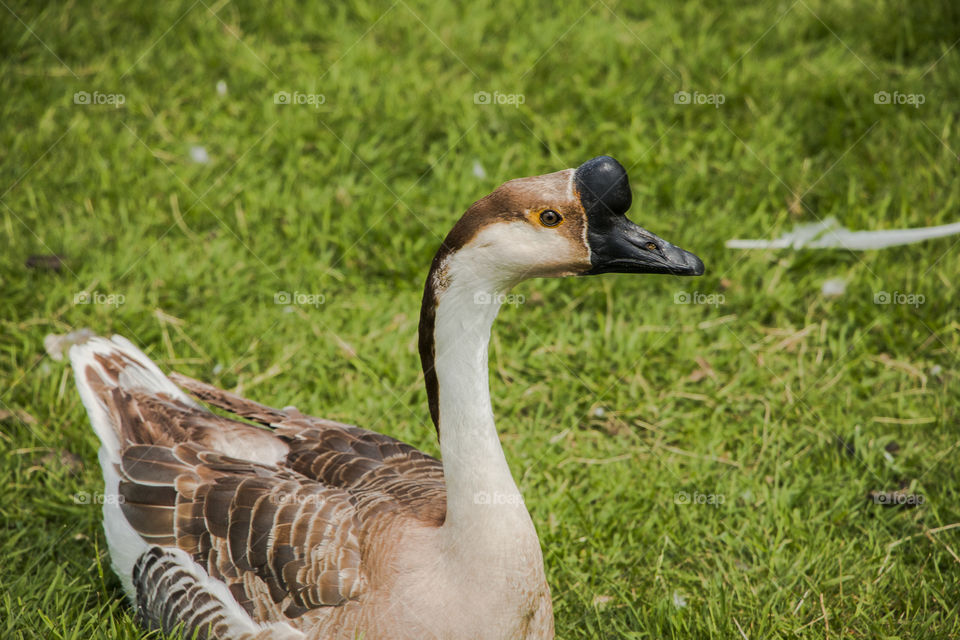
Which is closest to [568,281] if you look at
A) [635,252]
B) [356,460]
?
[356,460]

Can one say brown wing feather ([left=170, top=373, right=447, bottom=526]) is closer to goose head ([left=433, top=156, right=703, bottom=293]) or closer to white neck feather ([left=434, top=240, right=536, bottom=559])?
white neck feather ([left=434, top=240, right=536, bottom=559])

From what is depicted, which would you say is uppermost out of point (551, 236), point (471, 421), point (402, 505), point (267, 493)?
point (551, 236)

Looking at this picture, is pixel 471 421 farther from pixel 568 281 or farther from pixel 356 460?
pixel 568 281

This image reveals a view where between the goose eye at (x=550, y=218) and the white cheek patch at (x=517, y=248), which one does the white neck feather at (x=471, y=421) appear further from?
the goose eye at (x=550, y=218)

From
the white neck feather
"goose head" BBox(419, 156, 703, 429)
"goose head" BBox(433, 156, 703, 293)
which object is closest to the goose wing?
the white neck feather

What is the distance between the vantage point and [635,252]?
9.11ft

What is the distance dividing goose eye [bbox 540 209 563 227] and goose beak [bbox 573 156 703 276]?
85mm

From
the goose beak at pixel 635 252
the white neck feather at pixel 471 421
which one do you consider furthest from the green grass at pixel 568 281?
the goose beak at pixel 635 252

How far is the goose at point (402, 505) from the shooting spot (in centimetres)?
277

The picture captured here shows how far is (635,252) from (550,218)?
282 mm

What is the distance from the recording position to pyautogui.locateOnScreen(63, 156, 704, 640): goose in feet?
9.07

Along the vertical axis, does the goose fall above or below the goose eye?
below

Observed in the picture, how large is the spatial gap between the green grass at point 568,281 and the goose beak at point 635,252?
1.42 metres

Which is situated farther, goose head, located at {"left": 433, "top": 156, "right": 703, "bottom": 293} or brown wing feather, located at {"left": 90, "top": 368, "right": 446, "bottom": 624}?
brown wing feather, located at {"left": 90, "top": 368, "right": 446, "bottom": 624}
